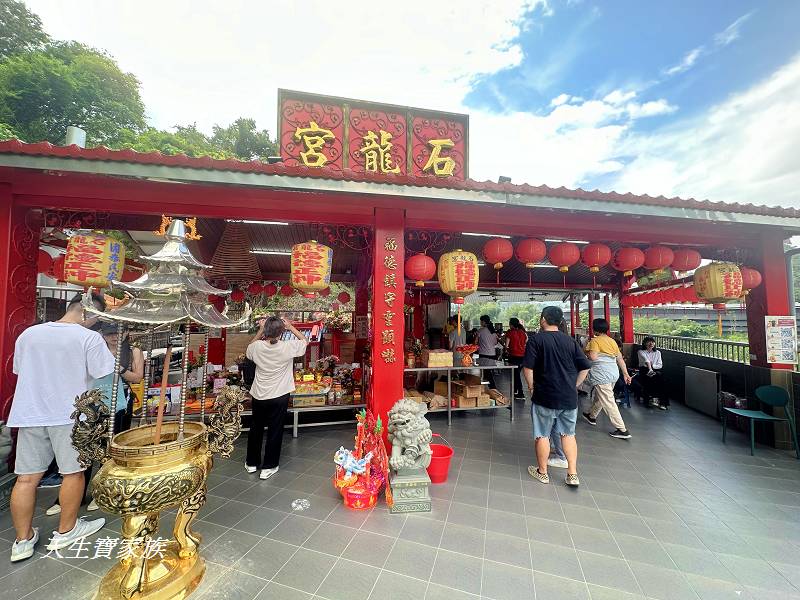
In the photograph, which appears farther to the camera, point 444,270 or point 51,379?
point 444,270

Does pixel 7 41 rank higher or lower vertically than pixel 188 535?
higher

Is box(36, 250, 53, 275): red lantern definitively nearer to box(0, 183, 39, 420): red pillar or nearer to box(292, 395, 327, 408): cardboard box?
box(0, 183, 39, 420): red pillar

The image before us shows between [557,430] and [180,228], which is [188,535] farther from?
[557,430]

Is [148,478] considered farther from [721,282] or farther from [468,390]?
[721,282]

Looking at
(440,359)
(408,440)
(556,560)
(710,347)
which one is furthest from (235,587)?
(710,347)

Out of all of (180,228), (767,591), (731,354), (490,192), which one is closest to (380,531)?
(767,591)

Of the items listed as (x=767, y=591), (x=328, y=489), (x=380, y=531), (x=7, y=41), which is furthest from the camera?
(x=7, y=41)

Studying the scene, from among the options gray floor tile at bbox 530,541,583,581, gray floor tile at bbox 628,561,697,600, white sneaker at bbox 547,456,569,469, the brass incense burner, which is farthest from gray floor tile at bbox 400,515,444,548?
white sneaker at bbox 547,456,569,469

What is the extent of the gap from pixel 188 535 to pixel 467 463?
10.7 feet

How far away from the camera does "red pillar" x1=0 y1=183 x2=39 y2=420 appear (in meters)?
3.71

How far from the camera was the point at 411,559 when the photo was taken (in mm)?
2672

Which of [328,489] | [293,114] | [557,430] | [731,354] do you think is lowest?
[328,489]

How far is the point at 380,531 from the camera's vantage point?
303cm

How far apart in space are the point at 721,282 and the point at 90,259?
8.73 meters
